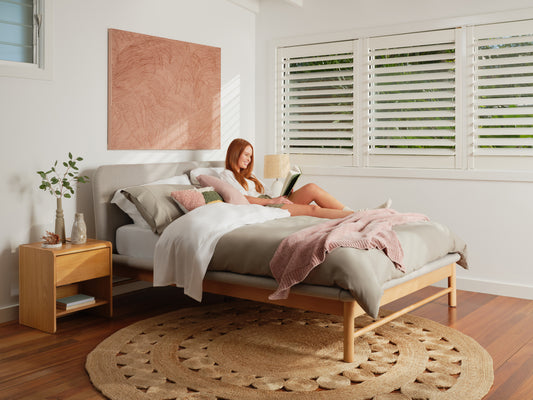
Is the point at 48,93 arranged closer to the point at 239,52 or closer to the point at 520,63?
the point at 239,52

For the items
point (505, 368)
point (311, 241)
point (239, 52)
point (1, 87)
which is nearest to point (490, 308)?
point (505, 368)

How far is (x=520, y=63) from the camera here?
4.60m

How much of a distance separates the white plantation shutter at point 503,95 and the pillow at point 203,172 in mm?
2197

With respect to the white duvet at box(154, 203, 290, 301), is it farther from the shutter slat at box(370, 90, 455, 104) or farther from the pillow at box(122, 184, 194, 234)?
the shutter slat at box(370, 90, 455, 104)

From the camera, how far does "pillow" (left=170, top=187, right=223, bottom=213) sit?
417 cm

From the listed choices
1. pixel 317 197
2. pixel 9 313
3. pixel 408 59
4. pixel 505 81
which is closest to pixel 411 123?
pixel 408 59

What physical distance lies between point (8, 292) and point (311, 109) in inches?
128

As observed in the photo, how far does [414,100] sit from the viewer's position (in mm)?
5199

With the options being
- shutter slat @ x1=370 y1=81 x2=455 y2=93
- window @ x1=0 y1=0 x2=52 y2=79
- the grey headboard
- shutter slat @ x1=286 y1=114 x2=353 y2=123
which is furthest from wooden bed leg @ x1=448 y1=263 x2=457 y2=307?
window @ x1=0 y1=0 x2=52 y2=79

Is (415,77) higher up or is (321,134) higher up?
(415,77)

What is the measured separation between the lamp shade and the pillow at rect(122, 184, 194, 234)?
4.55 feet

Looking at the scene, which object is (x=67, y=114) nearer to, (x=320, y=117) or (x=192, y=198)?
(x=192, y=198)

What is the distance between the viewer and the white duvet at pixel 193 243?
11.8ft

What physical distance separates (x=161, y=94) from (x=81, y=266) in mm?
1793
